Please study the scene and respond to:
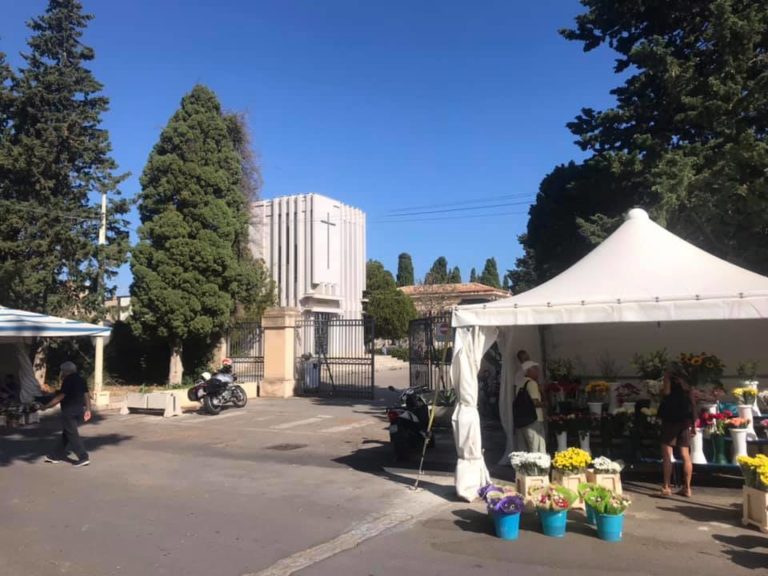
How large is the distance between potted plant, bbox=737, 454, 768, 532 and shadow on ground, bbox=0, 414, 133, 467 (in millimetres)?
10447

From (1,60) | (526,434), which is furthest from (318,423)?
(1,60)

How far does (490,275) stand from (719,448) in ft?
258

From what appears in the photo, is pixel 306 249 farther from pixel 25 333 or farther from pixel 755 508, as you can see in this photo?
pixel 755 508

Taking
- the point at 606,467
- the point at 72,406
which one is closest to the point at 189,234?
the point at 72,406

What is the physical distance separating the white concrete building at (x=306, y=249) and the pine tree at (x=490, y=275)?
4759cm

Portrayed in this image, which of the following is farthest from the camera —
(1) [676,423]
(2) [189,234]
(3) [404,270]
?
(3) [404,270]

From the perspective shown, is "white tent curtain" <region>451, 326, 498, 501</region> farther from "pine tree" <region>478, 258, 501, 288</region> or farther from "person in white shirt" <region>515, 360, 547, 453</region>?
"pine tree" <region>478, 258, 501, 288</region>

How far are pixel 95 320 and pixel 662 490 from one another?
17.7 m

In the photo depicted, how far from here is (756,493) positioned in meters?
6.32

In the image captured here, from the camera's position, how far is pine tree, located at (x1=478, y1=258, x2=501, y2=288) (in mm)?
85438

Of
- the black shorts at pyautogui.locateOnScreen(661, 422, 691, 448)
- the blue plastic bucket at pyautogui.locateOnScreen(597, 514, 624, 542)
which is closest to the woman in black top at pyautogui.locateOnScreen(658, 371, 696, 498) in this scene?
the black shorts at pyautogui.locateOnScreen(661, 422, 691, 448)

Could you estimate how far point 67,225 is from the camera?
19.6 metres

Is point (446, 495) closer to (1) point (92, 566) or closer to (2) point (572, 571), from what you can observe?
(2) point (572, 571)

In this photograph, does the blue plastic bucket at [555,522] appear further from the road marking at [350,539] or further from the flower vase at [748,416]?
the flower vase at [748,416]
